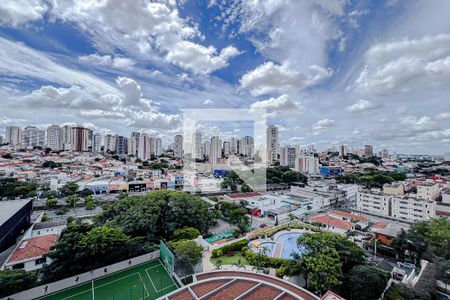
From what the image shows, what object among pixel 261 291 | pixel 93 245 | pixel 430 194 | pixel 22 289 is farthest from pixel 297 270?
pixel 430 194

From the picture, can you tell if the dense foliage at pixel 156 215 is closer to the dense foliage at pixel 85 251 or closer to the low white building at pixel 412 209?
the dense foliage at pixel 85 251

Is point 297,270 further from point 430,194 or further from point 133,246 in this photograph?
point 430,194

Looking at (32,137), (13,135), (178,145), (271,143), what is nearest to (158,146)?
(178,145)

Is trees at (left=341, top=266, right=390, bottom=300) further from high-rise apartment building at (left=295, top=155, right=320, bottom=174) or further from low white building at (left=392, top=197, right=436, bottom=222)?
high-rise apartment building at (left=295, top=155, right=320, bottom=174)

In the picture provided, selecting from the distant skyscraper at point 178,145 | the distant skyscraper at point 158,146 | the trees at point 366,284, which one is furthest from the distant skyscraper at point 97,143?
the trees at point 366,284

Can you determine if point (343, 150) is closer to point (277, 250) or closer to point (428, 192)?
point (428, 192)

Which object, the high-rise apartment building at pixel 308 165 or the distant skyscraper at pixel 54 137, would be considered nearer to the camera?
the high-rise apartment building at pixel 308 165
